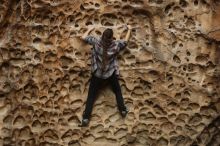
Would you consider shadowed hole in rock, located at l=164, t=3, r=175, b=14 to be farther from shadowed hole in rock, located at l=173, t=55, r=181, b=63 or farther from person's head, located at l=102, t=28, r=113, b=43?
person's head, located at l=102, t=28, r=113, b=43

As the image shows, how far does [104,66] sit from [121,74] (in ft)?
0.53

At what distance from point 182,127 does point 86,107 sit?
625 millimetres

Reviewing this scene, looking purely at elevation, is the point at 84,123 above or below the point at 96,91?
below

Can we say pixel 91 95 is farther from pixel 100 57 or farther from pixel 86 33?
pixel 86 33

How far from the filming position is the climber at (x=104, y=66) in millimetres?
5656

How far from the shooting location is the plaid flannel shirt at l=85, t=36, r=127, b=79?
566 cm

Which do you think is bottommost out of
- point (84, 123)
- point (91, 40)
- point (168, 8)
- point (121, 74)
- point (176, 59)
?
point (84, 123)

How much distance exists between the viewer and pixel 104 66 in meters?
5.66

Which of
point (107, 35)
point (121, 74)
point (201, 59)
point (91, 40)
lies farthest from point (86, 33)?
point (201, 59)


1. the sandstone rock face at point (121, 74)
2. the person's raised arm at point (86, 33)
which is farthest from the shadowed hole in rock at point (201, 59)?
the person's raised arm at point (86, 33)

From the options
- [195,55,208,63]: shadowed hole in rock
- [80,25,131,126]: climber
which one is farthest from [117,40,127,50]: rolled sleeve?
[195,55,208,63]: shadowed hole in rock

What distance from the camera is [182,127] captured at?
18.9ft

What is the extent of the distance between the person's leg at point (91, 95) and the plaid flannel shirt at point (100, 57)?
48 mm

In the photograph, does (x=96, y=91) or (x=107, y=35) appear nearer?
(x=107, y=35)
